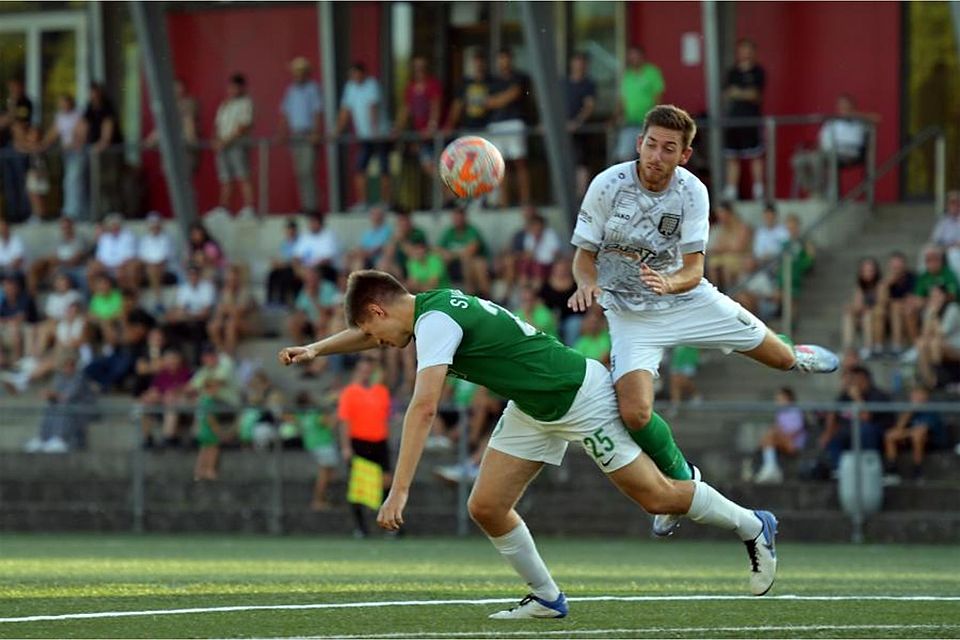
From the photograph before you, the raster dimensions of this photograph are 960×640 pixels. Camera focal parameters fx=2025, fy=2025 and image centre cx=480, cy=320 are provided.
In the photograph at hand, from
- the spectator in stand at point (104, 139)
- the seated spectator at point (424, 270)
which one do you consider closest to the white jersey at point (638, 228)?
the seated spectator at point (424, 270)

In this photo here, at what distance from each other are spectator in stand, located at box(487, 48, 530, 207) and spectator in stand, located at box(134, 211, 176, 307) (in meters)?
4.38

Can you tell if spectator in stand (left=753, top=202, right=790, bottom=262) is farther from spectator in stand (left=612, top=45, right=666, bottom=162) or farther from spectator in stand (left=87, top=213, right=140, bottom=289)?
spectator in stand (left=87, top=213, right=140, bottom=289)

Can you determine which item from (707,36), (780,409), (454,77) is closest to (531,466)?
(780,409)

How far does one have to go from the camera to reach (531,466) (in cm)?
940

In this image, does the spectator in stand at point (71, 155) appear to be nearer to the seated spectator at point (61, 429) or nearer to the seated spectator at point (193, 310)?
the seated spectator at point (193, 310)

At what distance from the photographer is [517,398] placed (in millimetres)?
9250

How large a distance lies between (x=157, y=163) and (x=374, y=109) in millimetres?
4575

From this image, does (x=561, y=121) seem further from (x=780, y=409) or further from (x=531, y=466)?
(x=531, y=466)

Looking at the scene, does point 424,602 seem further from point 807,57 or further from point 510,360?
point 807,57

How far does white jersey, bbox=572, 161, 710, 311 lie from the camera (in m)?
10.3

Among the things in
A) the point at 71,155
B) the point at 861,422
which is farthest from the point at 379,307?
the point at 71,155

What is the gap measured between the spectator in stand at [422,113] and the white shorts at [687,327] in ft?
47.7

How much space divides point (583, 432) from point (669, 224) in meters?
1.46

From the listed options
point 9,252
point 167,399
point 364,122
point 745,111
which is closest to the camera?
point 167,399
